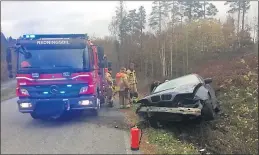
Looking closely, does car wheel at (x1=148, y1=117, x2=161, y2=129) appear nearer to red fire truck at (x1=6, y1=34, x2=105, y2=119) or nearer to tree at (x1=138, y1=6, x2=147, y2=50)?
red fire truck at (x1=6, y1=34, x2=105, y2=119)

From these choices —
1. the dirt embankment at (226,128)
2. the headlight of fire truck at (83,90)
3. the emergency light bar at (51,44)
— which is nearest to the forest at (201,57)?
the dirt embankment at (226,128)

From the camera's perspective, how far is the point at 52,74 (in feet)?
26.2

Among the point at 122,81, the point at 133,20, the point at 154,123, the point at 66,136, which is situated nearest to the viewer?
the point at 66,136

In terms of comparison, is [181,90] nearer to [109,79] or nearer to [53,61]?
[53,61]

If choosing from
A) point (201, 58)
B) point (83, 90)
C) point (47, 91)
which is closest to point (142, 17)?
point (201, 58)

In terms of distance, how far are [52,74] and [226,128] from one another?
17.7 ft

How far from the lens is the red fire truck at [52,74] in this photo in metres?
8.00

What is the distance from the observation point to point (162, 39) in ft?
68.3

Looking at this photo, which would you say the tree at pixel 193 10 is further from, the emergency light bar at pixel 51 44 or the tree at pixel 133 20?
the emergency light bar at pixel 51 44

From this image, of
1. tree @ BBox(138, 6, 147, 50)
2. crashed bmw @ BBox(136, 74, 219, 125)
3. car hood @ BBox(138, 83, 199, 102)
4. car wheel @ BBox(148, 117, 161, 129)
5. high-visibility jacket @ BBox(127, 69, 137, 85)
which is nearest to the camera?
crashed bmw @ BBox(136, 74, 219, 125)

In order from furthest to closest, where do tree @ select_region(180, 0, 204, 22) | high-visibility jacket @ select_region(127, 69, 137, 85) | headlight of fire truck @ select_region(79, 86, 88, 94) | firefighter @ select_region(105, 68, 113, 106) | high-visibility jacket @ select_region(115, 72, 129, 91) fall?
tree @ select_region(180, 0, 204, 22) < firefighter @ select_region(105, 68, 113, 106) < high-visibility jacket @ select_region(127, 69, 137, 85) < high-visibility jacket @ select_region(115, 72, 129, 91) < headlight of fire truck @ select_region(79, 86, 88, 94)

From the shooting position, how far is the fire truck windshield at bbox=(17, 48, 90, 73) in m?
8.02

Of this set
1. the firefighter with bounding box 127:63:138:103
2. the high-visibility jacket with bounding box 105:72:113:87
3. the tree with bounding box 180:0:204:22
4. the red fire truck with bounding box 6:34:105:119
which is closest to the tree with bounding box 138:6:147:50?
the tree with bounding box 180:0:204:22

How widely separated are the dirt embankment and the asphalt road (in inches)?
25.7
